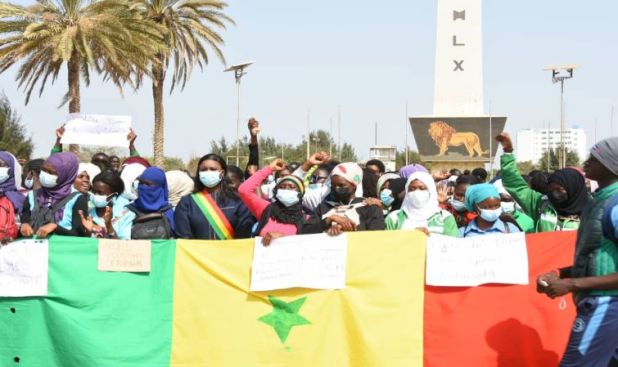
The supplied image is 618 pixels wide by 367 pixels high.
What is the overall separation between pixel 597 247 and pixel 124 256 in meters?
3.01

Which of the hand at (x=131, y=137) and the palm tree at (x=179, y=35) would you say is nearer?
the hand at (x=131, y=137)

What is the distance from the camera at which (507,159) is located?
609cm

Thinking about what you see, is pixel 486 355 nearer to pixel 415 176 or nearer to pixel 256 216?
pixel 415 176

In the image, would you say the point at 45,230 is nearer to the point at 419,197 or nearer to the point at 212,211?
the point at 212,211

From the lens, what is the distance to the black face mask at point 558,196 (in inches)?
221

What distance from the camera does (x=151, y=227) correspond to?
5535mm

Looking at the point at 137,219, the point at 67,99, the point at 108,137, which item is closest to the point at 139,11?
the point at 67,99

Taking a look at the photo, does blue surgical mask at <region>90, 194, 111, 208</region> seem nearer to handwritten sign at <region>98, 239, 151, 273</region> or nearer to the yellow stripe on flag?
handwritten sign at <region>98, 239, 151, 273</region>

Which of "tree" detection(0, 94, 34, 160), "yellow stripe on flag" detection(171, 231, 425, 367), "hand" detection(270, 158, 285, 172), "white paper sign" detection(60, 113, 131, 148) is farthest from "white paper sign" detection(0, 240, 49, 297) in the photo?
"tree" detection(0, 94, 34, 160)

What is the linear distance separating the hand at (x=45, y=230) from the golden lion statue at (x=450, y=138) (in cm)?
3640

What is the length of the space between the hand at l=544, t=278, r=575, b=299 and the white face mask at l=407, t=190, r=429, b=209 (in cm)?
174

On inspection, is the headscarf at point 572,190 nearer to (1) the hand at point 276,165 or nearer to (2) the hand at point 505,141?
(2) the hand at point 505,141

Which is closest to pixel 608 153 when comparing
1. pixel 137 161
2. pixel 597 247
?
pixel 597 247

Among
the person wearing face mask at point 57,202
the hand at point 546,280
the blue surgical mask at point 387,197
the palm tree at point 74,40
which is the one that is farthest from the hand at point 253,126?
the palm tree at point 74,40
